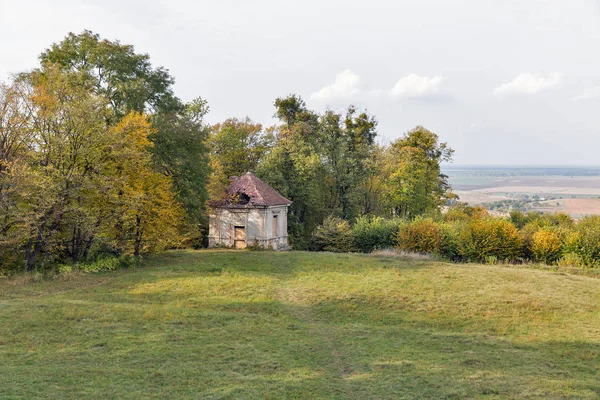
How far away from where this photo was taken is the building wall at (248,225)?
3656 centimetres

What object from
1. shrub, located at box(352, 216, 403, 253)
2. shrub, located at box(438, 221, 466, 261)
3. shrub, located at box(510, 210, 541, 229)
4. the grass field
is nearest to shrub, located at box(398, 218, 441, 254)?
shrub, located at box(438, 221, 466, 261)

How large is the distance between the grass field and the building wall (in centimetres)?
1106

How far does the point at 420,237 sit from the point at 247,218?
41.0 feet

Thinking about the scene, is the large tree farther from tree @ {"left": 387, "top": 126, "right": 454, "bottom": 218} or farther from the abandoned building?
tree @ {"left": 387, "top": 126, "right": 454, "bottom": 218}

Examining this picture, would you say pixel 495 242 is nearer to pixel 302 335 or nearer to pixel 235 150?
pixel 302 335

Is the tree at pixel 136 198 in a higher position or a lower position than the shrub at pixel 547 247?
higher

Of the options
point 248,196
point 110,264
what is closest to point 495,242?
point 248,196

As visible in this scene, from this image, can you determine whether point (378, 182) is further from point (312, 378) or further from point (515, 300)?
point (312, 378)

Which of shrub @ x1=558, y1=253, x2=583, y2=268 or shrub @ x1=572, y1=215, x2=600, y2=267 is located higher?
shrub @ x1=572, y1=215, x2=600, y2=267

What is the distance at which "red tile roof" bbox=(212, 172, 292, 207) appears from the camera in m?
36.9

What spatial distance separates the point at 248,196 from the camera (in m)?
37.4

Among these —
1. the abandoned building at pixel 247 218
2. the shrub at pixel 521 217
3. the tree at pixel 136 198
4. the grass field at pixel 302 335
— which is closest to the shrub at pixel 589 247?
the grass field at pixel 302 335

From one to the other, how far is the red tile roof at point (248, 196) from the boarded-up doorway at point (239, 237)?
5.86ft

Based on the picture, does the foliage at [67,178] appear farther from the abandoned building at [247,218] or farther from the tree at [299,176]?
the tree at [299,176]
